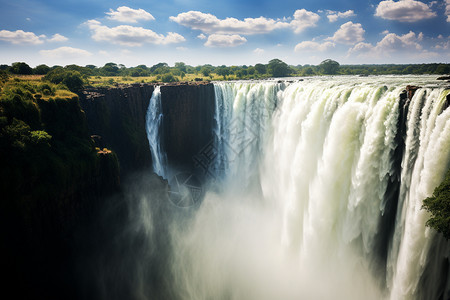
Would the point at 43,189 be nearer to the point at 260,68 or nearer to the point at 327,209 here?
the point at 327,209

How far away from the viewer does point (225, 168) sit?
110ft

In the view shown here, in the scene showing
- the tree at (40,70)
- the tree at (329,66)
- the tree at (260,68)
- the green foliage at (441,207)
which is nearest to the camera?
the green foliage at (441,207)

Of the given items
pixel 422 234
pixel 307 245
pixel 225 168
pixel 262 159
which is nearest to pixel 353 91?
pixel 422 234

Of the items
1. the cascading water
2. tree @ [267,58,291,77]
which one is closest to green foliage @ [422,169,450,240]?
the cascading water

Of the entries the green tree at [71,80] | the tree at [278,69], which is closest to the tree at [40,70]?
the green tree at [71,80]

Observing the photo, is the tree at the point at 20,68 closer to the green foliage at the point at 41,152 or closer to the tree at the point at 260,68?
the green foliage at the point at 41,152

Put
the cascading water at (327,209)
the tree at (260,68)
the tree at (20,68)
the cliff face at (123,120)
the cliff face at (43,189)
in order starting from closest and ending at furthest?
the cascading water at (327,209), the cliff face at (43,189), the cliff face at (123,120), the tree at (20,68), the tree at (260,68)

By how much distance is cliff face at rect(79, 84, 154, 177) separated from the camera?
26.7 meters

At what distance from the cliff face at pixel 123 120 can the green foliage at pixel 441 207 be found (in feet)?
87.7

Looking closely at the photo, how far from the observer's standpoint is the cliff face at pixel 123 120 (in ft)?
87.6

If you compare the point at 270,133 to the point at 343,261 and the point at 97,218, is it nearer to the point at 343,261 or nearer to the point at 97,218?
the point at 343,261

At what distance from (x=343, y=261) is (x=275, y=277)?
5717mm

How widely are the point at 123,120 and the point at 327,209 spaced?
24.1 m

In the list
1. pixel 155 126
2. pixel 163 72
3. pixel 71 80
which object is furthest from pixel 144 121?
pixel 163 72
